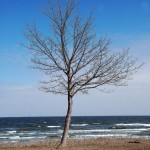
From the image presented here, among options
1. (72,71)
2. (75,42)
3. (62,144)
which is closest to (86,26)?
(75,42)

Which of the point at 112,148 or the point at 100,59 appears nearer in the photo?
the point at 112,148

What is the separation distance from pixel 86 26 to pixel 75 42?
108 centimetres

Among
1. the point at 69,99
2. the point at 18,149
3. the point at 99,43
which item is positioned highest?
the point at 99,43

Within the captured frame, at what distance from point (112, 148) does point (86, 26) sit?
21.5ft

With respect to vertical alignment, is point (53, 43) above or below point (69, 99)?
above

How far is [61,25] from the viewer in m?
20.6

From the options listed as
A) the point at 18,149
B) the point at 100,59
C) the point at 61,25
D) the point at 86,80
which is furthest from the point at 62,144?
the point at 61,25

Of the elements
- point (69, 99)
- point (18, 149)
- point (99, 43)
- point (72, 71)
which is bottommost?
point (18, 149)

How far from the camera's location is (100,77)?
66.5 ft

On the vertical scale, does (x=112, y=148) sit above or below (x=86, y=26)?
below

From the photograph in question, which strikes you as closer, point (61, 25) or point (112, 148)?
point (112, 148)

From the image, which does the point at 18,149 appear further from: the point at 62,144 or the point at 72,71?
the point at 72,71

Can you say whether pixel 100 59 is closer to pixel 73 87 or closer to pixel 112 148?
pixel 73 87

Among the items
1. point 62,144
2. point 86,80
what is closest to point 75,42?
point 86,80
